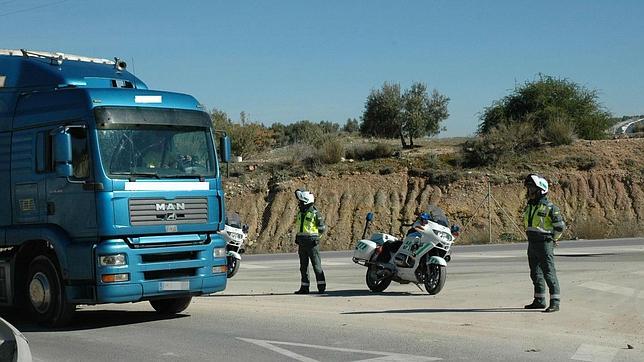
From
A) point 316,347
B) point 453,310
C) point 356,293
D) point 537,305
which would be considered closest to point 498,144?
point 356,293

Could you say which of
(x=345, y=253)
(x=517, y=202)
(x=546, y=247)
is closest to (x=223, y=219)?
(x=546, y=247)

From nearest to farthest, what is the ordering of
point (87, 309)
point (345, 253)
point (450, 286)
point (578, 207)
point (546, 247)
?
point (546, 247)
point (87, 309)
point (450, 286)
point (345, 253)
point (578, 207)

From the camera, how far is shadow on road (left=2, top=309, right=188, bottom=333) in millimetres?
12961

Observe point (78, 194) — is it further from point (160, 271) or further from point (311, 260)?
point (311, 260)

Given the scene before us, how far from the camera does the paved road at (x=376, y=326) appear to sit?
10.2m

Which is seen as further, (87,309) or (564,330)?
(87,309)

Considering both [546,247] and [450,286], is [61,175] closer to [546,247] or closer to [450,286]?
[546,247]

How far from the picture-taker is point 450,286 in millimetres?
17266

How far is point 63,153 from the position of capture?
39.3ft

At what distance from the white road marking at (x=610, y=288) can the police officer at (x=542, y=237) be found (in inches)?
96.5

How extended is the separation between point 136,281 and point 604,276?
33.5 feet

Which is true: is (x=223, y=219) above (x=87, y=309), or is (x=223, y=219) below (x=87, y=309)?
above

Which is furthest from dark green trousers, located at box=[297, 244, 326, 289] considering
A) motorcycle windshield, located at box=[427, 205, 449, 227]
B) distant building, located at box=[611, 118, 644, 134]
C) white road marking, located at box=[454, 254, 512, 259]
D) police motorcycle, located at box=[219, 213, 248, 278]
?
Answer: distant building, located at box=[611, 118, 644, 134]

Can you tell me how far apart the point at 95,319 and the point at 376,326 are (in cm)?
470
